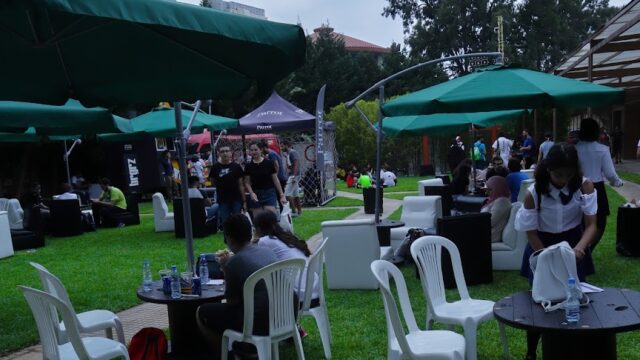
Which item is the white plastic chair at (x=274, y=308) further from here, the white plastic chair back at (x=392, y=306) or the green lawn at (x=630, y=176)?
the green lawn at (x=630, y=176)

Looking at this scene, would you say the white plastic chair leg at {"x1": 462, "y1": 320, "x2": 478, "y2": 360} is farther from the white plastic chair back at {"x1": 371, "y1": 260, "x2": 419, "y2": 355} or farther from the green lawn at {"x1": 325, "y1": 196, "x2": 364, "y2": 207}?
the green lawn at {"x1": 325, "y1": 196, "x2": 364, "y2": 207}

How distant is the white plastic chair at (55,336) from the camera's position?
3.78m

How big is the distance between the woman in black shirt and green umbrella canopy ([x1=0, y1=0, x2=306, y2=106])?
5.69 m

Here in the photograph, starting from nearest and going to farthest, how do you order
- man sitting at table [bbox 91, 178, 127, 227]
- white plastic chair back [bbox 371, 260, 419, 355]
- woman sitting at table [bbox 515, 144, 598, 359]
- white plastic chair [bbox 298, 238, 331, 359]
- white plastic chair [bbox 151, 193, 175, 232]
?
white plastic chair back [bbox 371, 260, 419, 355] → woman sitting at table [bbox 515, 144, 598, 359] → white plastic chair [bbox 298, 238, 331, 359] → white plastic chair [bbox 151, 193, 175, 232] → man sitting at table [bbox 91, 178, 127, 227]

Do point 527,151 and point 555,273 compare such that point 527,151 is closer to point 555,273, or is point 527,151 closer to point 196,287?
point 196,287

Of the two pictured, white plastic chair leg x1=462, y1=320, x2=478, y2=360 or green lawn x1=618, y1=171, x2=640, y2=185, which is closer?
white plastic chair leg x1=462, y1=320, x2=478, y2=360

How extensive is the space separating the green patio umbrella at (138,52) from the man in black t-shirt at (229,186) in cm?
542

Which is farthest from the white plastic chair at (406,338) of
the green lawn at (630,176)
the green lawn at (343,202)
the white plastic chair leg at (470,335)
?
→ the green lawn at (630,176)

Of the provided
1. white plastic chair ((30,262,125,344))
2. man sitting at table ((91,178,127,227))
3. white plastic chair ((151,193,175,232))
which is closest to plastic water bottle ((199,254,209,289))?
white plastic chair ((30,262,125,344))

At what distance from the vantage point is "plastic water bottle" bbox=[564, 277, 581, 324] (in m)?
3.38

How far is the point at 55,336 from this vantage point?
4016mm

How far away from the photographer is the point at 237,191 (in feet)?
35.2

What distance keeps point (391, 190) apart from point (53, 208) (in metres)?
12.0

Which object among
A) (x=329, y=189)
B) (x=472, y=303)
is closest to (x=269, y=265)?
(x=472, y=303)
